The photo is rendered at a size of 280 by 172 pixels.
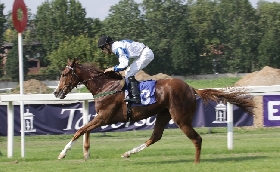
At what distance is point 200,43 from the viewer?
275ft

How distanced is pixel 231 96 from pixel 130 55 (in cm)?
202

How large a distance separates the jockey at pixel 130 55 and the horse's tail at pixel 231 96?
1234mm

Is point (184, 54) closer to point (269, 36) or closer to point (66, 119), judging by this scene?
point (269, 36)

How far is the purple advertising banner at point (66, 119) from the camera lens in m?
12.3

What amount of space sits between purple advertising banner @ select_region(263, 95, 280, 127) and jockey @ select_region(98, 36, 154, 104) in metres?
3.18

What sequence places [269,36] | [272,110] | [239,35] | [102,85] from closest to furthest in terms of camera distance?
1. [102,85]
2. [272,110]
3. [269,36]
4. [239,35]

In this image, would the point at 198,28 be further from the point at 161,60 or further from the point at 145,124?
the point at 145,124

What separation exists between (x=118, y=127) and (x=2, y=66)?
61308mm

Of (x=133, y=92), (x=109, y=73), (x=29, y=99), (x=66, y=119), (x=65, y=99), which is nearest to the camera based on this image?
(x=133, y=92)

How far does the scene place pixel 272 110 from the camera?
11.7 m

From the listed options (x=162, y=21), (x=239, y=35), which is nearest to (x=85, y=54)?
(x=162, y=21)

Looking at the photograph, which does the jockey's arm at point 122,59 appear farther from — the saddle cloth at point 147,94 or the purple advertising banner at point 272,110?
the purple advertising banner at point 272,110

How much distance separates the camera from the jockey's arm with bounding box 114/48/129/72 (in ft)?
30.5

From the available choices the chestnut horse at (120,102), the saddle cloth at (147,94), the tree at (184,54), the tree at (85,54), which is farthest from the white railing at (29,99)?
the tree at (184,54)
